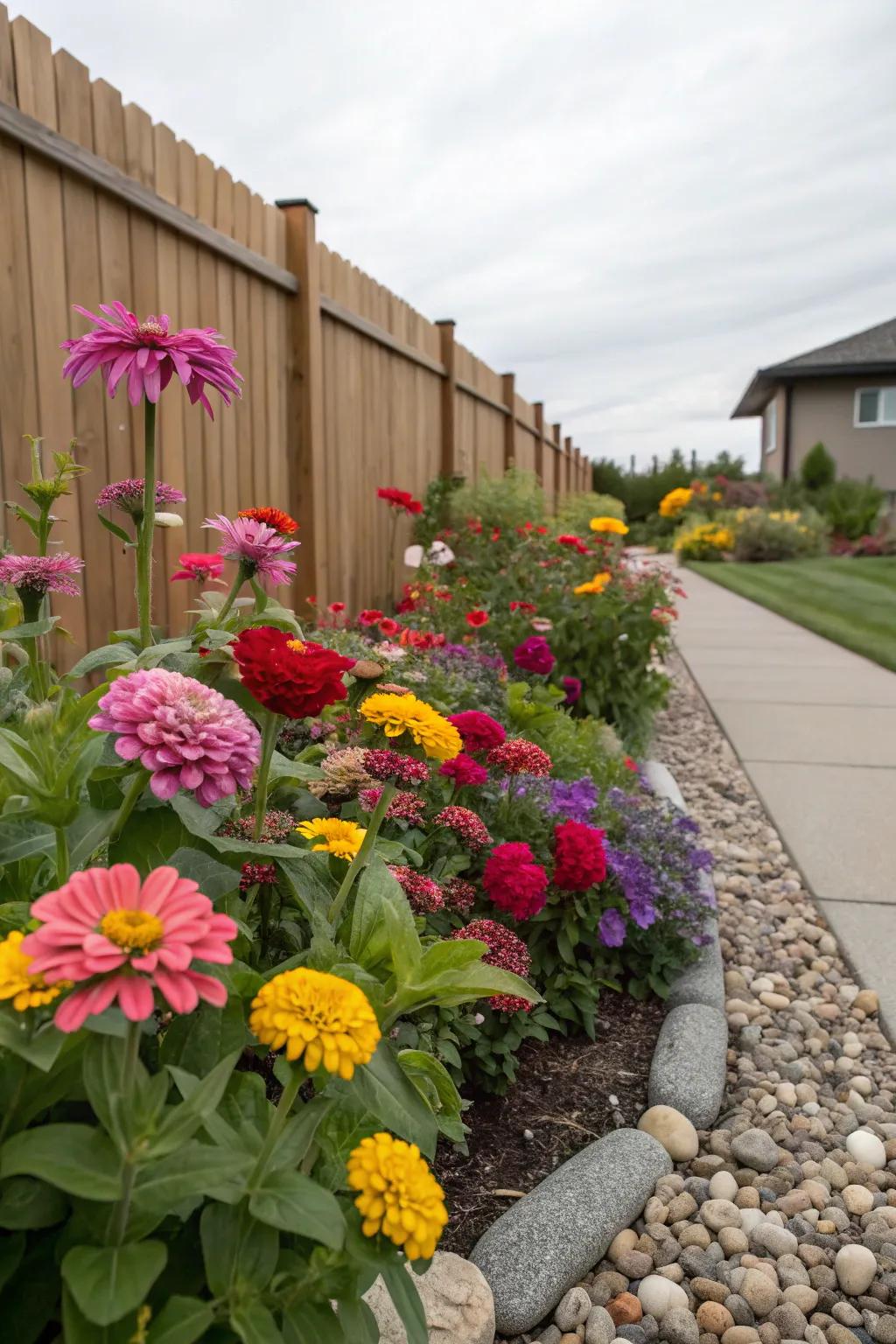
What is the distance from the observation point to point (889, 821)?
365cm

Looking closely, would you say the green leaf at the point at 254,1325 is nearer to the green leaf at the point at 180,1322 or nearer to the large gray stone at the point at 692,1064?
the green leaf at the point at 180,1322

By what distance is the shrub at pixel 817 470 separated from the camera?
22.3m

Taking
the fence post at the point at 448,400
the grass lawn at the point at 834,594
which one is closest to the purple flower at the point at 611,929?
the grass lawn at the point at 834,594

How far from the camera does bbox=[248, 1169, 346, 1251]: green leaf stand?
76 cm

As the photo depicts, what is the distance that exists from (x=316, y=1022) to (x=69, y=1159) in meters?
0.22

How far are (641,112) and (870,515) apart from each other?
52.3 ft

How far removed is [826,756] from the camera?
458cm

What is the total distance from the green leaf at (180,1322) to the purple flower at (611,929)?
1564 millimetres

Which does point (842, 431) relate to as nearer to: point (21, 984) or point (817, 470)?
point (817, 470)

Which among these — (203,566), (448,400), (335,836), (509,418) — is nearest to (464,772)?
(335,836)

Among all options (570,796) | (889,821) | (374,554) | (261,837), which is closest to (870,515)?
(374,554)

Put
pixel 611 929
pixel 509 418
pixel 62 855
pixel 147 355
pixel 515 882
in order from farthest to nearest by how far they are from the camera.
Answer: pixel 509 418 → pixel 611 929 → pixel 515 882 → pixel 147 355 → pixel 62 855

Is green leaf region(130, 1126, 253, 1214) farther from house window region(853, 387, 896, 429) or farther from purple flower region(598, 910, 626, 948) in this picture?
house window region(853, 387, 896, 429)

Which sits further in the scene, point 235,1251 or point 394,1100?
point 394,1100
